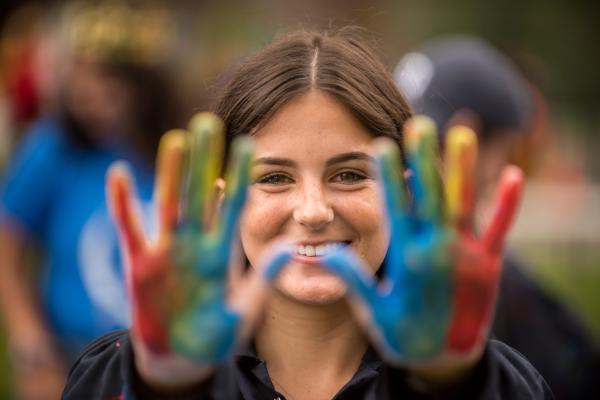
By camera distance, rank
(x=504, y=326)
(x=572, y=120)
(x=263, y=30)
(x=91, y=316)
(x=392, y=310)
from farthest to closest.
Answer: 1. (x=572, y=120)
2. (x=263, y=30)
3. (x=91, y=316)
4. (x=504, y=326)
5. (x=392, y=310)

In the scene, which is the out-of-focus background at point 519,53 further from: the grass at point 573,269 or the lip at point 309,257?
the lip at point 309,257

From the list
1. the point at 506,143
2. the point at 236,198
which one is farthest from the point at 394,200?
the point at 506,143

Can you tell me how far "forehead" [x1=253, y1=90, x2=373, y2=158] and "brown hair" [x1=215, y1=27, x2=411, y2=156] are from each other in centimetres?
2

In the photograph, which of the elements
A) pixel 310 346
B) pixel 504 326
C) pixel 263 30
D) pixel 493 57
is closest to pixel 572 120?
pixel 263 30

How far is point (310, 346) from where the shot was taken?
2.37m

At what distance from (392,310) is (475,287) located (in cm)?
14

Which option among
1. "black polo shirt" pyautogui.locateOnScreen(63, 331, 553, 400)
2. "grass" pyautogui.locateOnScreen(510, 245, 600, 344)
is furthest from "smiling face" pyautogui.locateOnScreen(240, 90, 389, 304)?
"grass" pyautogui.locateOnScreen(510, 245, 600, 344)

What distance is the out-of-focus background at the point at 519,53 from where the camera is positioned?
8.41 metres

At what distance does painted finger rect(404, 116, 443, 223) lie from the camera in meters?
1.77

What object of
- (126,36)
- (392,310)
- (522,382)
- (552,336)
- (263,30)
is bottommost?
(552,336)

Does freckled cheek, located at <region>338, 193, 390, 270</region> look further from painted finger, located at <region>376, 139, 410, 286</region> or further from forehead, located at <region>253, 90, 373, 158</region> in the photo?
painted finger, located at <region>376, 139, 410, 286</region>

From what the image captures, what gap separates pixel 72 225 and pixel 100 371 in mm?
2031

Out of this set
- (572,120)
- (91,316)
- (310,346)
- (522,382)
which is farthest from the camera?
(572,120)

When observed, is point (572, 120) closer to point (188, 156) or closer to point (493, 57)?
point (493, 57)
